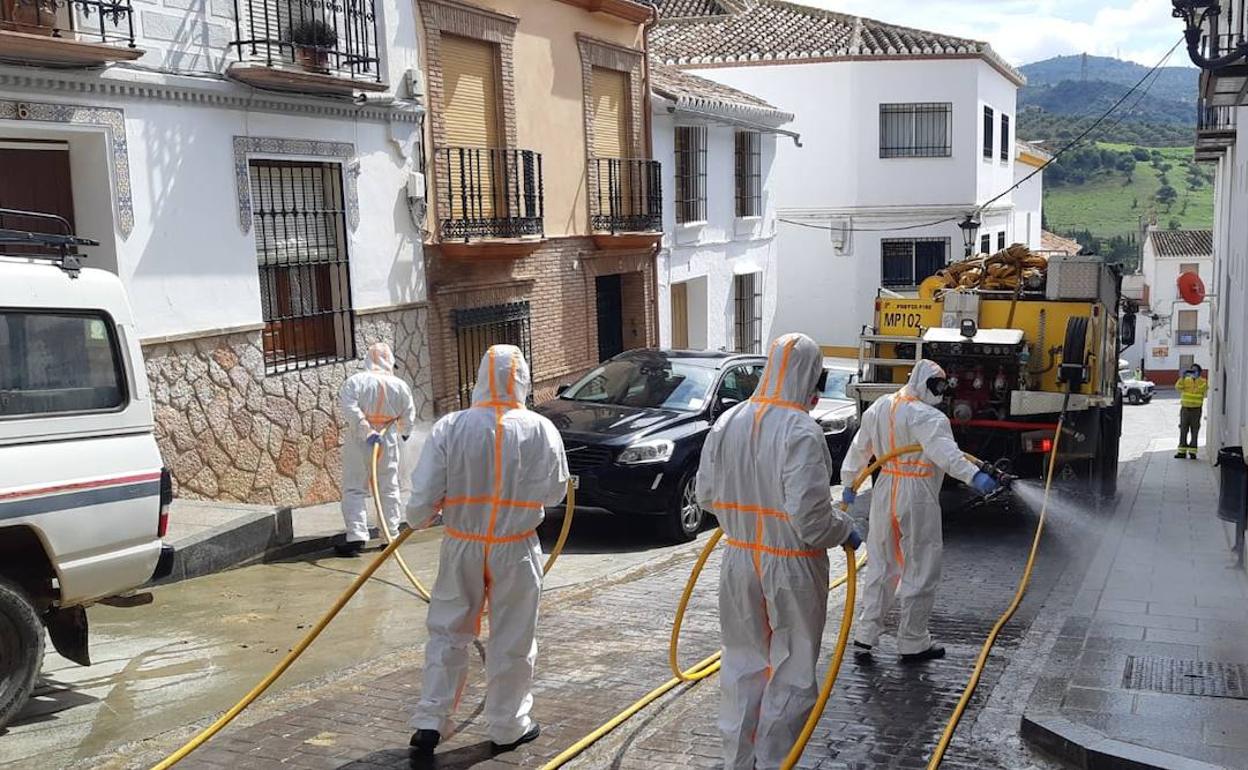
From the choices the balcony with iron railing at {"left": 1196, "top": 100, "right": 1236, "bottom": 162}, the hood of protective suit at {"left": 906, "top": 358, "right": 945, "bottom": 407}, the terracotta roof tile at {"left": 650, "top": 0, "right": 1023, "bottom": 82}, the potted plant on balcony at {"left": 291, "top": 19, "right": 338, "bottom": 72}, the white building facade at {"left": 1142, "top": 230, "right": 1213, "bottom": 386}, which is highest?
the terracotta roof tile at {"left": 650, "top": 0, "right": 1023, "bottom": 82}

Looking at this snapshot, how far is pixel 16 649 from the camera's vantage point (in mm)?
5602

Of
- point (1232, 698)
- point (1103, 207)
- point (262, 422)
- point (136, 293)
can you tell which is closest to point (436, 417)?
point (262, 422)

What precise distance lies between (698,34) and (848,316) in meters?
7.53

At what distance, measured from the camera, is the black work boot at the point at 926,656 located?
22.7 feet

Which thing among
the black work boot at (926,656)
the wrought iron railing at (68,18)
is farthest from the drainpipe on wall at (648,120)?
the black work boot at (926,656)

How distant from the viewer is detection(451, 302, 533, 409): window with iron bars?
1370 cm

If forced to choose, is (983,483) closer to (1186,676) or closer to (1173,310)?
(1186,676)

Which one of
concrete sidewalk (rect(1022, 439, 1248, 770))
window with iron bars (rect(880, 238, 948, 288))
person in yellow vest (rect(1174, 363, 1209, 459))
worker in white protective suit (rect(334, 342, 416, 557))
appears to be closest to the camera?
concrete sidewalk (rect(1022, 439, 1248, 770))

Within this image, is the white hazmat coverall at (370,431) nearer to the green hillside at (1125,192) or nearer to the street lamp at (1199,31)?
the street lamp at (1199,31)

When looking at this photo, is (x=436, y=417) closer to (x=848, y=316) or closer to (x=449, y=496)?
(x=449, y=496)

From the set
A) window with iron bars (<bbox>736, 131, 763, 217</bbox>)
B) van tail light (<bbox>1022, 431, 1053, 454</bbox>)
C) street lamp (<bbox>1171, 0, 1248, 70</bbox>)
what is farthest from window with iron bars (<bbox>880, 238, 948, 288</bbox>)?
street lamp (<bbox>1171, 0, 1248, 70</bbox>)

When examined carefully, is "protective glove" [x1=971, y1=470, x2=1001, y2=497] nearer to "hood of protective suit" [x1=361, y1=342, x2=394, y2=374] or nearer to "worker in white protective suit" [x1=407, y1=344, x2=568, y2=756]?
"worker in white protective suit" [x1=407, y1=344, x2=568, y2=756]

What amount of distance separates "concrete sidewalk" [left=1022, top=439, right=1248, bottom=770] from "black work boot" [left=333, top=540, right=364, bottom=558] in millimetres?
5224

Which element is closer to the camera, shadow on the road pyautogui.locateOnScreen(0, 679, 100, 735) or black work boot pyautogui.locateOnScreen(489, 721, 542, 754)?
black work boot pyautogui.locateOnScreen(489, 721, 542, 754)
